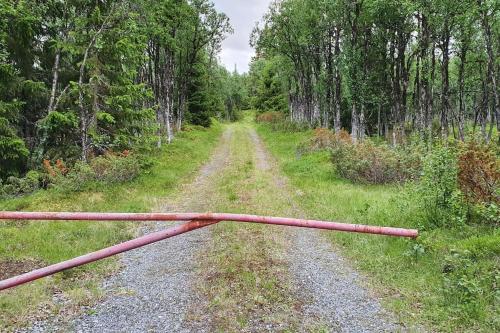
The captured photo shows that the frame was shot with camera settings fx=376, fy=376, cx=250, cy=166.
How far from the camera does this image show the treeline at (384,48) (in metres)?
21.7

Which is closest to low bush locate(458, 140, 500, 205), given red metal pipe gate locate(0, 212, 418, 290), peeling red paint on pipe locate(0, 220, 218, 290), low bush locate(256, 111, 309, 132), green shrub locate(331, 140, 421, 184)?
red metal pipe gate locate(0, 212, 418, 290)

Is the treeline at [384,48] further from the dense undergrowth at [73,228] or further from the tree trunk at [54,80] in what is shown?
the tree trunk at [54,80]

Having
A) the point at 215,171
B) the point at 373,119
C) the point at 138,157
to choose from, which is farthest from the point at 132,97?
the point at 373,119

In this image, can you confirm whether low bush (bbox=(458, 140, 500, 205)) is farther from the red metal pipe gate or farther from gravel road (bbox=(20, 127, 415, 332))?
the red metal pipe gate

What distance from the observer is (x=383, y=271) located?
684 cm

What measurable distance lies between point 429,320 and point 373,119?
1782 inches

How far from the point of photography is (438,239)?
7.66 m

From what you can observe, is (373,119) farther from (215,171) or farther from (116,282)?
(116,282)

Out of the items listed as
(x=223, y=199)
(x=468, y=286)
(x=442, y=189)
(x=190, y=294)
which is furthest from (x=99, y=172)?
(x=468, y=286)

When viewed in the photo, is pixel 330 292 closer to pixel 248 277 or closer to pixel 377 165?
pixel 248 277

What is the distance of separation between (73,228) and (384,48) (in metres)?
29.7

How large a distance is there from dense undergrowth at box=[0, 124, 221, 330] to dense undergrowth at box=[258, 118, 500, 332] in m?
5.05

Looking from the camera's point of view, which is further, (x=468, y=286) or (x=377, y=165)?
(x=377, y=165)

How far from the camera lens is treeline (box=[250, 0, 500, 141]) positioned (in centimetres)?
2166
